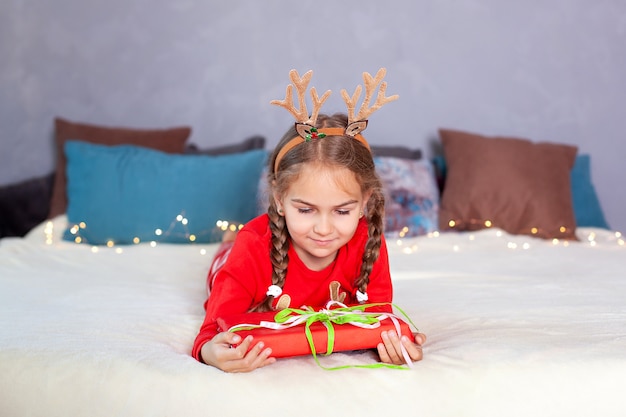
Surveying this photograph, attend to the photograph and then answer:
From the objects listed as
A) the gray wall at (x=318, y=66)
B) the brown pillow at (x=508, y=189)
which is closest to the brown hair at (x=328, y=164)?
the brown pillow at (x=508, y=189)

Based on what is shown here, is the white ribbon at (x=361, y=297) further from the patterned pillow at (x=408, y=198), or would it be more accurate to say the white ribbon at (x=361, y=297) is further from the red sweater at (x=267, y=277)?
the patterned pillow at (x=408, y=198)

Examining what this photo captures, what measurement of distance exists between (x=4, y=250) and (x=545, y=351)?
1809mm

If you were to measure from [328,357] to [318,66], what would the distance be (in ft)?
6.88

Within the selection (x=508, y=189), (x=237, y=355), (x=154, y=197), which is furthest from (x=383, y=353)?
(x=508, y=189)

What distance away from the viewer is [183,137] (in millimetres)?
2996

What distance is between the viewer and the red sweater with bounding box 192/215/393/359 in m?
1.42

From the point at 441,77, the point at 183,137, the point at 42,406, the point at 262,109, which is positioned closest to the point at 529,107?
the point at 441,77

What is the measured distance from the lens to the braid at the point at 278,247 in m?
1.51

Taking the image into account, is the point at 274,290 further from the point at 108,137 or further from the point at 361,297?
the point at 108,137

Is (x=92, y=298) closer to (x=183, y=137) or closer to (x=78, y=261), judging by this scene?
(x=78, y=261)

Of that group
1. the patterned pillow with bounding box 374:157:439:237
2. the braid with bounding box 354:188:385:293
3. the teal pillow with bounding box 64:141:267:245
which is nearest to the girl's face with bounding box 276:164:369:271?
the braid with bounding box 354:188:385:293

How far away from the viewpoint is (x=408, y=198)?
112 inches

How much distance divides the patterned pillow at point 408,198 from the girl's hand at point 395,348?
1.50 metres

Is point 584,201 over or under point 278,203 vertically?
under
